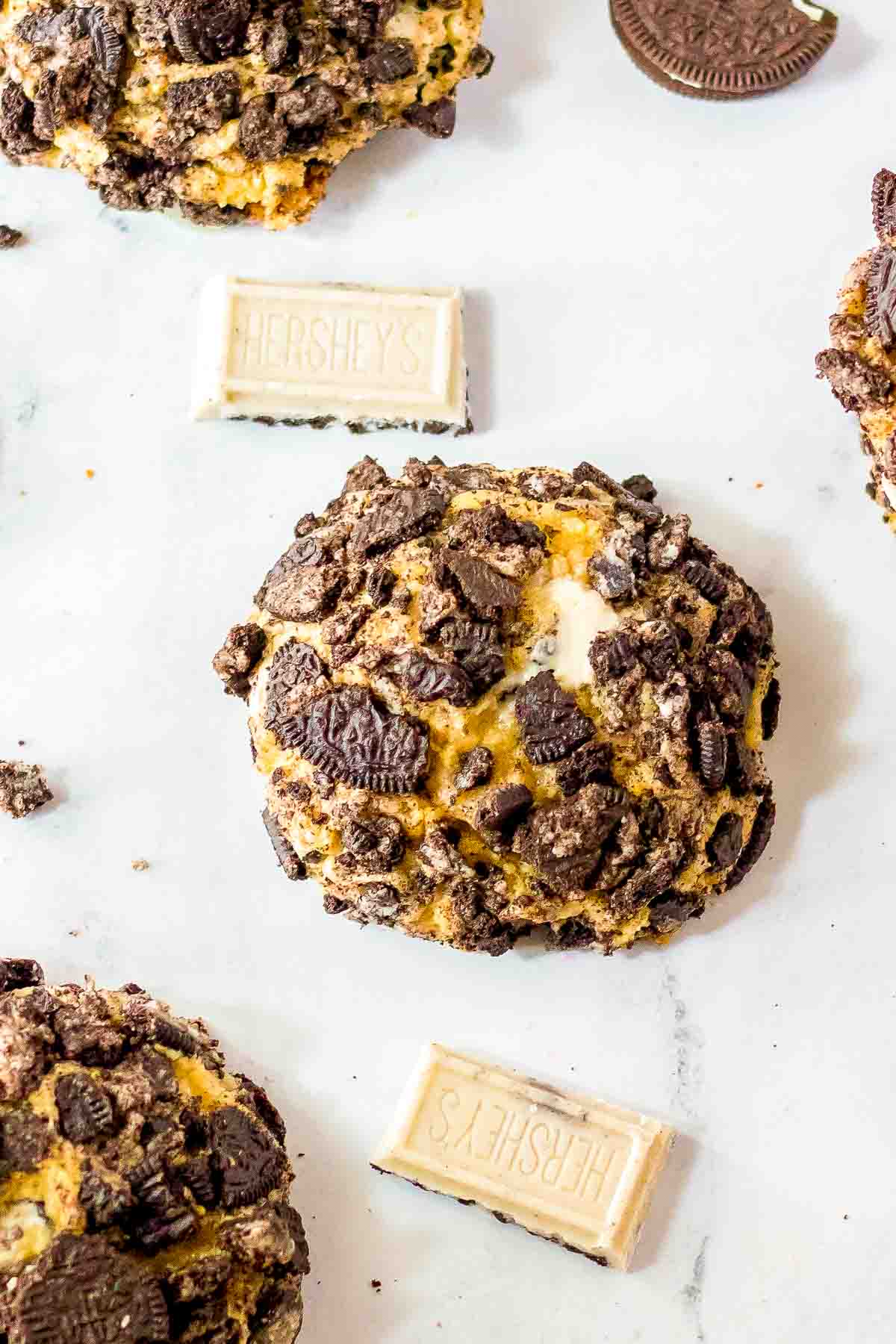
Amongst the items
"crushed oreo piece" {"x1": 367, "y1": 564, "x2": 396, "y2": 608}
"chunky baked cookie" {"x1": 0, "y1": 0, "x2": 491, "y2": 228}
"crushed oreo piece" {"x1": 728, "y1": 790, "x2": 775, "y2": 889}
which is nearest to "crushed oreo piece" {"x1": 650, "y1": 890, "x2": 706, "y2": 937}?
"crushed oreo piece" {"x1": 728, "y1": 790, "x2": 775, "y2": 889}

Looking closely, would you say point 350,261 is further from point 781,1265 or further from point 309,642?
point 781,1265

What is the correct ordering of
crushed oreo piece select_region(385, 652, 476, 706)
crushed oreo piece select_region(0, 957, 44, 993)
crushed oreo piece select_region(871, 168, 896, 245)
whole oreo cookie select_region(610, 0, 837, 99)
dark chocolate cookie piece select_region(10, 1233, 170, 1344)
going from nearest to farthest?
1. dark chocolate cookie piece select_region(10, 1233, 170, 1344)
2. crushed oreo piece select_region(385, 652, 476, 706)
3. crushed oreo piece select_region(0, 957, 44, 993)
4. crushed oreo piece select_region(871, 168, 896, 245)
5. whole oreo cookie select_region(610, 0, 837, 99)

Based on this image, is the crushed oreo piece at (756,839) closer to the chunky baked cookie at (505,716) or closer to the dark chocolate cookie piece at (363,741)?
the chunky baked cookie at (505,716)

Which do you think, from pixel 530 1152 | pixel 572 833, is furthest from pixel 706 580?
pixel 530 1152

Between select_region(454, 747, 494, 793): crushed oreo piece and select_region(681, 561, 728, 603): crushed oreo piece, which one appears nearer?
select_region(454, 747, 494, 793): crushed oreo piece

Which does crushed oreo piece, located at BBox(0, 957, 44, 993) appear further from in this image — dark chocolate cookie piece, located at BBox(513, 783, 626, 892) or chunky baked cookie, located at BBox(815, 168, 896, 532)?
chunky baked cookie, located at BBox(815, 168, 896, 532)

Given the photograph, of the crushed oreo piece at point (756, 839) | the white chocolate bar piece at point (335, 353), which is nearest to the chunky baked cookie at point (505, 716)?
the crushed oreo piece at point (756, 839)
